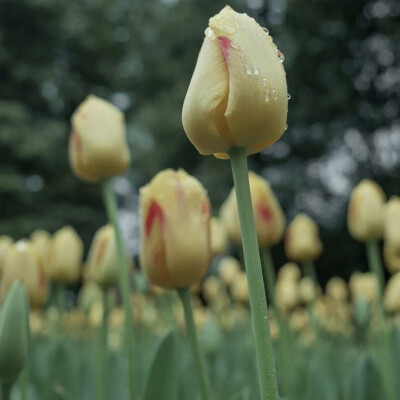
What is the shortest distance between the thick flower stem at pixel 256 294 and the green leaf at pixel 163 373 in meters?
0.28

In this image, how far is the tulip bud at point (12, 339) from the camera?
61cm

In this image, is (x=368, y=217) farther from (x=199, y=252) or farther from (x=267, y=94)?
(x=267, y=94)

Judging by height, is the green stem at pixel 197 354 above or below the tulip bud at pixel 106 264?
below

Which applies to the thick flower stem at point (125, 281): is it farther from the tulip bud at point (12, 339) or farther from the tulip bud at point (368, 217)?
the tulip bud at point (368, 217)

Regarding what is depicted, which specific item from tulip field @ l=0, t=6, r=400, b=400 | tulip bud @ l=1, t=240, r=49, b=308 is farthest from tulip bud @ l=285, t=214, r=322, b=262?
tulip bud @ l=1, t=240, r=49, b=308

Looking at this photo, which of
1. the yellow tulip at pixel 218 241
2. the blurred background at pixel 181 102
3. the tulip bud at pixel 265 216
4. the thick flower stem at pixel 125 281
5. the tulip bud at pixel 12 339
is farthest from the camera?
the blurred background at pixel 181 102

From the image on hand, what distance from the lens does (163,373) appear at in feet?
2.54

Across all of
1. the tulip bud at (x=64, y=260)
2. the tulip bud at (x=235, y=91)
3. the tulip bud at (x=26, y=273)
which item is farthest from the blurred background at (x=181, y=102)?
the tulip bud at (x=235, y=91)

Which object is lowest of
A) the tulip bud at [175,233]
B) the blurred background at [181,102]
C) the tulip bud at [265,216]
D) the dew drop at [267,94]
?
the tulip bud at [175,233]

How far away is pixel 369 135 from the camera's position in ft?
37.2

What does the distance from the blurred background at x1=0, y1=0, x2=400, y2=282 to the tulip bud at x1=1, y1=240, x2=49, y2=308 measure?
8995mm

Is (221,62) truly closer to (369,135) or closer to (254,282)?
(254,282)

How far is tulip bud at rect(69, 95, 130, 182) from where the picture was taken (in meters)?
1.19

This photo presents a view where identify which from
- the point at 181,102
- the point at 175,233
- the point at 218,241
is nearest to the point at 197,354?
the point at 175,233
